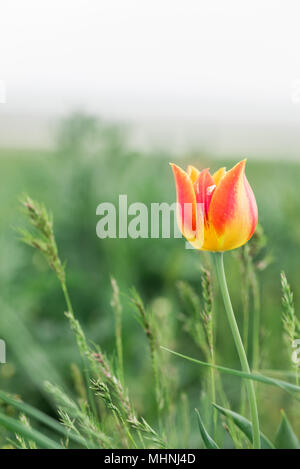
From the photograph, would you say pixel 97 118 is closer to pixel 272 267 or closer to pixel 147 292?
pixel 147 292

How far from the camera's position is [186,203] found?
480 millimetres

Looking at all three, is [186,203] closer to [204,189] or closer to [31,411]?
[204,189]

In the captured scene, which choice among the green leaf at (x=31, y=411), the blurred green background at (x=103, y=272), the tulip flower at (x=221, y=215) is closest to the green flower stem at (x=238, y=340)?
the tulip flower at (x=221, y=215)

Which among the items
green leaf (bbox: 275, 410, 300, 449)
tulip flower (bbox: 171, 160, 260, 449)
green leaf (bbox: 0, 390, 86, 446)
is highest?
tulip flower (bbox: 171, 160, 260, 449)

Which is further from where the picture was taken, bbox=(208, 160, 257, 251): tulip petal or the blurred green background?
the blurred green background

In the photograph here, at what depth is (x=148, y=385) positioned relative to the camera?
1.10m

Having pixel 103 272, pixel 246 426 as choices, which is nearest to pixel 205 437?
pixel 246 426

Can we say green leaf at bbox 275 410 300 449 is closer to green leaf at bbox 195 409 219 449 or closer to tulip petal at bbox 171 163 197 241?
green leaf at bbox 195 409 219 449

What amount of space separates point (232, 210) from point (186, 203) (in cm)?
4

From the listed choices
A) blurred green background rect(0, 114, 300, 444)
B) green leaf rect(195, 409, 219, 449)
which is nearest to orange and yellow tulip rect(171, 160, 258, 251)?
green leaf rect(195, 409, 219, 449)

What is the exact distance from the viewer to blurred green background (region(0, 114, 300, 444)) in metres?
1.17

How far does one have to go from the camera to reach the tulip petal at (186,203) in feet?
1.56

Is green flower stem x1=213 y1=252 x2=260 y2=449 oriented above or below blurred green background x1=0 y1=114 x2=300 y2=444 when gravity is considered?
below

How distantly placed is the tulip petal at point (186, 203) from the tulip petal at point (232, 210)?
2cm
